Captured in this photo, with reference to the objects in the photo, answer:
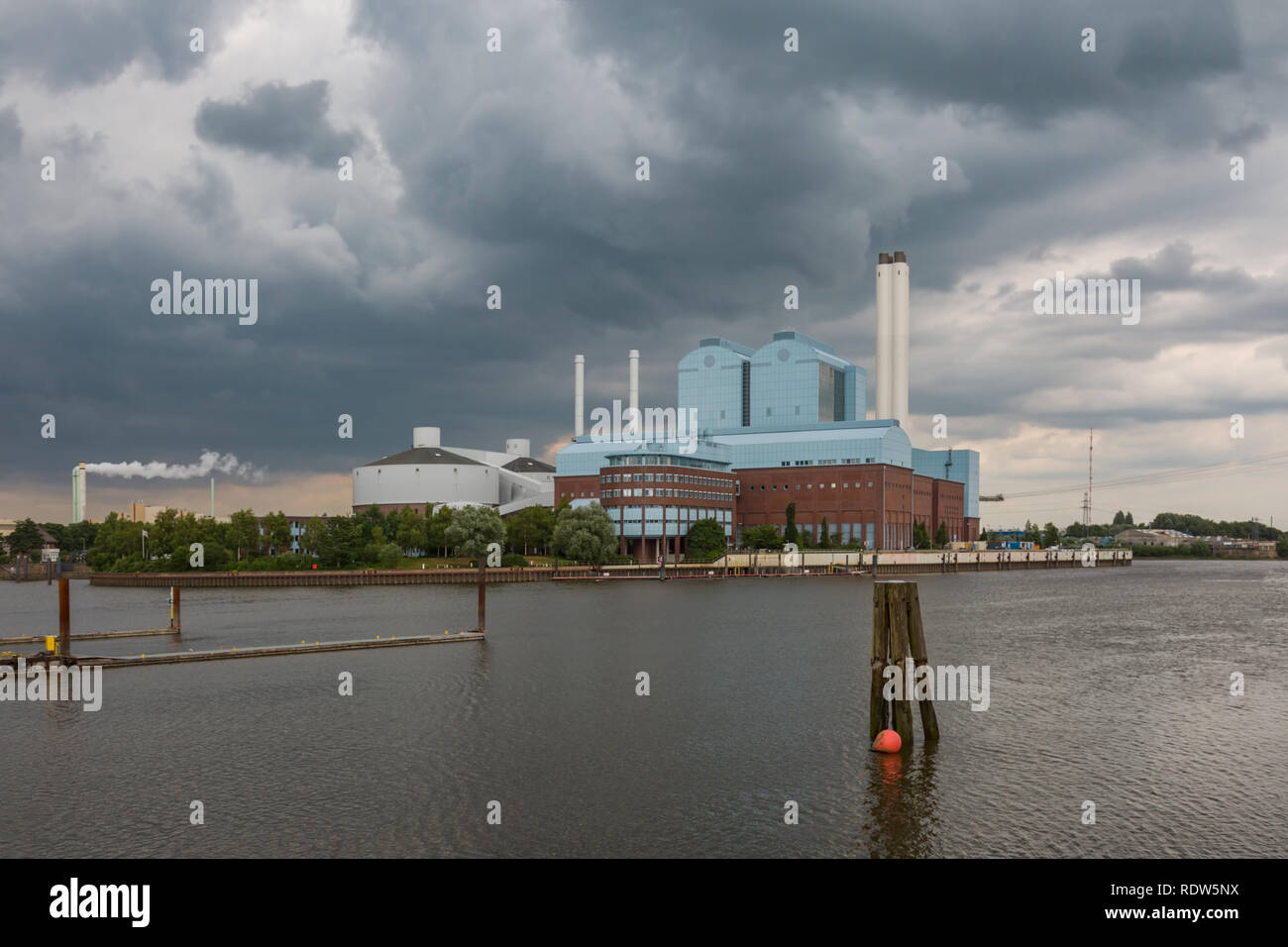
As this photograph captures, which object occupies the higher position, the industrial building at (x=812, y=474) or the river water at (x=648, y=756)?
the industrial building at (x=812, y=474)

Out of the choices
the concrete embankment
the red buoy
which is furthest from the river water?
the concrete embankment

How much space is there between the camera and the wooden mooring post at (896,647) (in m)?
26.9

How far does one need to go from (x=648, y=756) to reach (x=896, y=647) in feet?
26.0

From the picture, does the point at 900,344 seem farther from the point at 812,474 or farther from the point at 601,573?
the point at 601,573

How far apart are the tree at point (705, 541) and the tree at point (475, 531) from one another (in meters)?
37.7

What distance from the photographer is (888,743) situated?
26.9 m

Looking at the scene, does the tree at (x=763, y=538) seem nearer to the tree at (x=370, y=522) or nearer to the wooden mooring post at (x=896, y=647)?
the tree at (x=370, y=522)

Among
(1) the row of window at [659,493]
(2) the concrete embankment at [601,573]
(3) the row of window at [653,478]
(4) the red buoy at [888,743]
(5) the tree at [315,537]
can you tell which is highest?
(3) the row of window at [653,478]

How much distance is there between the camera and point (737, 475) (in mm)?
194875

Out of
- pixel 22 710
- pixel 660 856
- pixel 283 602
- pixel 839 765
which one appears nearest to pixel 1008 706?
pixel 839 765

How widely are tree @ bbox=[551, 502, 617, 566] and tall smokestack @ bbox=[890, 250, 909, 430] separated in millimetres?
80186

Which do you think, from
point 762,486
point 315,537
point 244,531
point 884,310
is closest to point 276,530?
point 244,531

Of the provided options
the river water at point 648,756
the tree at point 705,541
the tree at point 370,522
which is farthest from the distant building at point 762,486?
the river water at point 648,756
